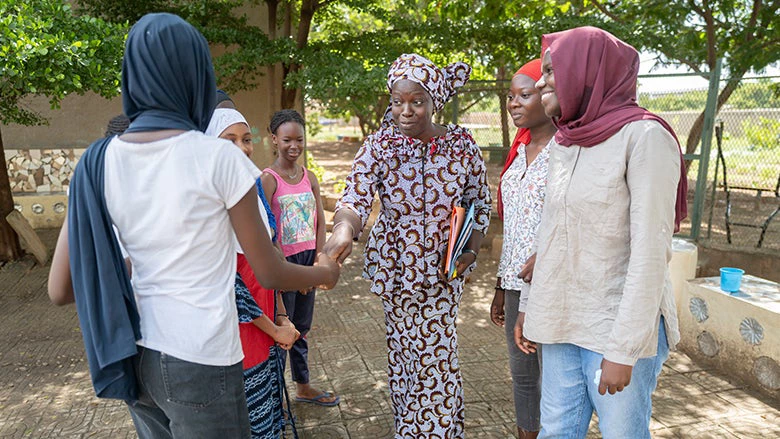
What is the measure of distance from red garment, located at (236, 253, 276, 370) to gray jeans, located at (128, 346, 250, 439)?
0.62 m

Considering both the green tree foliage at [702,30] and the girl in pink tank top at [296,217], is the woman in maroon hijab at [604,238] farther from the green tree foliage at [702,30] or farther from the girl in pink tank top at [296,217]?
the green tree foliage at [702,30]

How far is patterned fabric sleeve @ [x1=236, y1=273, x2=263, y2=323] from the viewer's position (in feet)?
6.89

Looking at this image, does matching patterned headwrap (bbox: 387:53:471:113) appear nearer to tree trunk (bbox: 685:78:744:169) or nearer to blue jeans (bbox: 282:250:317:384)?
blue jeans (bbox: 282:250:317:384)

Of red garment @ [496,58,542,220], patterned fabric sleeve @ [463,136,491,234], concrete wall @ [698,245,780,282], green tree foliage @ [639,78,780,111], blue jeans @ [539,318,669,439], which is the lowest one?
concrete wall @ [698,245,780,282]

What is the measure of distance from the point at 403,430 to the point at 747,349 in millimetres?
2519

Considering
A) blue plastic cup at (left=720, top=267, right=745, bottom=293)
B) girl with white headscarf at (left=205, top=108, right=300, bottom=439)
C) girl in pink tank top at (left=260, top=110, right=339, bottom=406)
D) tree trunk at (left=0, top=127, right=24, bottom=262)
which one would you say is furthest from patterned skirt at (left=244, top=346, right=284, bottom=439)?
tree trunk at (left=0, top=127, right=24, bottom=262)

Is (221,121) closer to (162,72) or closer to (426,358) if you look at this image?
(162,72)

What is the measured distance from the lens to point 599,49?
1.66m

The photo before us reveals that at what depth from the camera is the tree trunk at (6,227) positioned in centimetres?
698

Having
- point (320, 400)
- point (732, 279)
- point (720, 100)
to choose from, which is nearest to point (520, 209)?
point (320, 400)

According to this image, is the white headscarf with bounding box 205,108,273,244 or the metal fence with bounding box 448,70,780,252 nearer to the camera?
the white headscarf with bounding box 205,108,273,244

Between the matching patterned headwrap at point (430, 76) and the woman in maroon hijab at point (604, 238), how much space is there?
26.6 inches

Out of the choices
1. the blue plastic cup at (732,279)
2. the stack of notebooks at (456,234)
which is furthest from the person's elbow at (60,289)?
the blue plastic cup at (732,279)

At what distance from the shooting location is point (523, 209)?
101 inches
